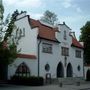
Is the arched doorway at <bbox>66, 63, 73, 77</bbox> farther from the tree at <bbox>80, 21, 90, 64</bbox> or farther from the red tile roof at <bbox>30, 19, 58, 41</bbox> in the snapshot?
the tree at <bbox>80, 21, 90, 64</bbox>

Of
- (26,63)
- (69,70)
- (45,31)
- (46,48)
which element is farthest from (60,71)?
(26,63)

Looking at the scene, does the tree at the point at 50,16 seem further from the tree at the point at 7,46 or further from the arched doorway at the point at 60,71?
the tree at the point at 7,46

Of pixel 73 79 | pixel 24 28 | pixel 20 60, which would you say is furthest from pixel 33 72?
pixel 73 79

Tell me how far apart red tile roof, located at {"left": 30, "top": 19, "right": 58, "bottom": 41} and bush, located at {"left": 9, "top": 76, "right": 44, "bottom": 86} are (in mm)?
8953

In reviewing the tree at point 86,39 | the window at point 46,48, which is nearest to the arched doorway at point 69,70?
the window at point 46,48

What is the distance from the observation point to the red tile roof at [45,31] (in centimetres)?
4744

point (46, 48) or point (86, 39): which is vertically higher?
point (86, 39)

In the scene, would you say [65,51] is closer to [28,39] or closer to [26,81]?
[28,39]

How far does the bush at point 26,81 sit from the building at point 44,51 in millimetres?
899

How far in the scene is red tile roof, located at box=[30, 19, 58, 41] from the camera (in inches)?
1868

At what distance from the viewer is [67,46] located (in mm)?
53844

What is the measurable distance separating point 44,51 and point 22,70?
6335 mm

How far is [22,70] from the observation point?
1651 inches

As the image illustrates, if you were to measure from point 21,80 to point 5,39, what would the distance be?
6.78 m
